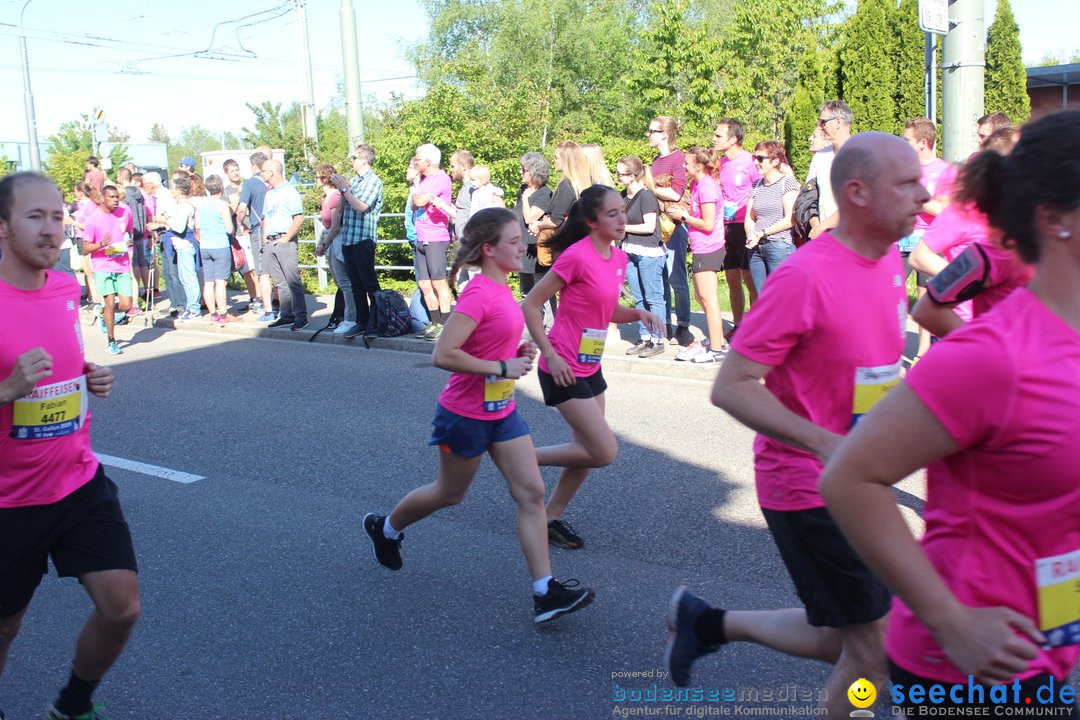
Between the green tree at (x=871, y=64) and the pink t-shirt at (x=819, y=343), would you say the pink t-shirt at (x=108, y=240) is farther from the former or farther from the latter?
the green tree at (x=871, y=64)

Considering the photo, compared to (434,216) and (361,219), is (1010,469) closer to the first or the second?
(434,216)

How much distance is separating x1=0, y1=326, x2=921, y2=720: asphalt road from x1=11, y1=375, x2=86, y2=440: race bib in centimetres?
111

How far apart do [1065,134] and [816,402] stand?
3.86ft

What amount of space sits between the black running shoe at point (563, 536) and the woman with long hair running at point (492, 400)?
755mm

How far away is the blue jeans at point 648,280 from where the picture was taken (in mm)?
9672

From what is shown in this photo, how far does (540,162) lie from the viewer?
10023mm

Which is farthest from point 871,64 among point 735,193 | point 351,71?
point 351,71

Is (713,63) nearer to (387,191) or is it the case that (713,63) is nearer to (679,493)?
(387,191)

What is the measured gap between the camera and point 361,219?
1130 cm

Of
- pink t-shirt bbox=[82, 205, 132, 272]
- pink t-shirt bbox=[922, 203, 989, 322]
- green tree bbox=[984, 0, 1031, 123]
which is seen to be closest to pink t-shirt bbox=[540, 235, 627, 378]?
pink t-shirt bbox=[922, 203, 989, 322]

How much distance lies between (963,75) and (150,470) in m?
6.67

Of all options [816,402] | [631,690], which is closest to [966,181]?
[816,402]

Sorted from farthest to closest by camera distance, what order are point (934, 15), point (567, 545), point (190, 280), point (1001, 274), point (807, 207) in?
point (190, 280)
point (807, 207)
point (934, 15)
point (567, 545)
point (1001, 274)

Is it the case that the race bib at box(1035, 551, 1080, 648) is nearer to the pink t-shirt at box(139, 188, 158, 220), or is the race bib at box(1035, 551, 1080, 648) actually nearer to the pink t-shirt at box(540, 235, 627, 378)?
the pink t-shirt at box(540, 235, 627, 378)
